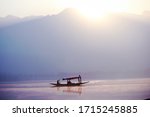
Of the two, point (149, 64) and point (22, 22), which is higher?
point (22, 22)

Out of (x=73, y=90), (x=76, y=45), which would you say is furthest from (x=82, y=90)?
(x=76, y=45)

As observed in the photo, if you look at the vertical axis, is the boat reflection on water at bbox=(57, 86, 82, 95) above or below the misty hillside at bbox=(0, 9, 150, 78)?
below

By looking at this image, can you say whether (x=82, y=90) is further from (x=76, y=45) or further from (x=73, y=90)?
(x=76, y=45)

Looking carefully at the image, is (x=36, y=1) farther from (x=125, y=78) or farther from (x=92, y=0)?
(x=125, y=78)

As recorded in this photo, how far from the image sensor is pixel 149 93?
1.65m

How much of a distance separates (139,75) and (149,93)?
10 centimetres

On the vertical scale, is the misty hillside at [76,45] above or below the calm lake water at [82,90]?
above

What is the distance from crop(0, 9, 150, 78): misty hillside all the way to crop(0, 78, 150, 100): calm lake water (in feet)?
0.16

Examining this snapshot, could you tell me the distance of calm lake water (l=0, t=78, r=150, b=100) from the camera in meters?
1.64

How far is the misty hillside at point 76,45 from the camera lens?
1674 mm

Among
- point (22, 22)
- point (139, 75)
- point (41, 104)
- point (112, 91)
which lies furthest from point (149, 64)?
point (22, 22)

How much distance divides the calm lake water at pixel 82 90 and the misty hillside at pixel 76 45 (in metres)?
0.05

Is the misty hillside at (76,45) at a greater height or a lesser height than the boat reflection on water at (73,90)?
greater

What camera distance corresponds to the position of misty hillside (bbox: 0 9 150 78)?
5.49ft
